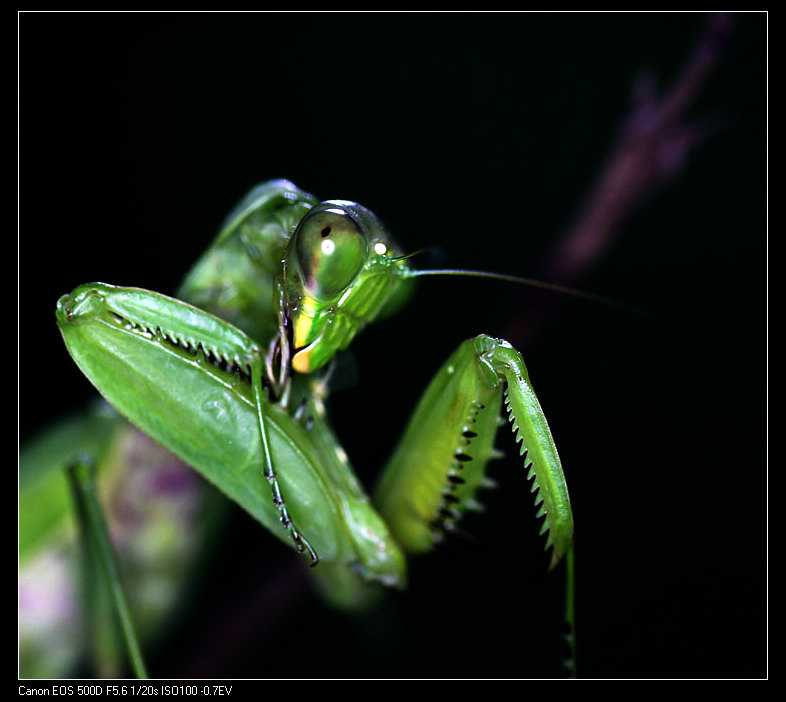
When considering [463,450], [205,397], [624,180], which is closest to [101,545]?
[205,397]

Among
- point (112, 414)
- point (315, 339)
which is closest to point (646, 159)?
point (315, 339)

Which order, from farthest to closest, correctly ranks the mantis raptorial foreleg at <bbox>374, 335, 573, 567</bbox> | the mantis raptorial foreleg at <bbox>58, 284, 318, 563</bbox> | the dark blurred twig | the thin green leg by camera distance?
1. the dark blurred twig
2. the thin green leg
3. the mantis raptorial foreleg at <bbox>58, 284, 318, 563</bbox>
4. the mantis raptorial foreleg at <bbox>374, 335, 573, 567</bbox>

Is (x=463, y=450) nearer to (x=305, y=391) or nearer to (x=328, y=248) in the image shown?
(x=305, y=391)

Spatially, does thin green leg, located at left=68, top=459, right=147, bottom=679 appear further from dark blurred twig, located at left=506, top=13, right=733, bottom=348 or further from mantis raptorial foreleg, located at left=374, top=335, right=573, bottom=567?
dark blurred twig, located at left=506, top=13, right=733, bottom=348

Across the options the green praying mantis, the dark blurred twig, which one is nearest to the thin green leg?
the green praying mantis

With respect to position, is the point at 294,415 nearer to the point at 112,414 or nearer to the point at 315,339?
the point at 315,339
